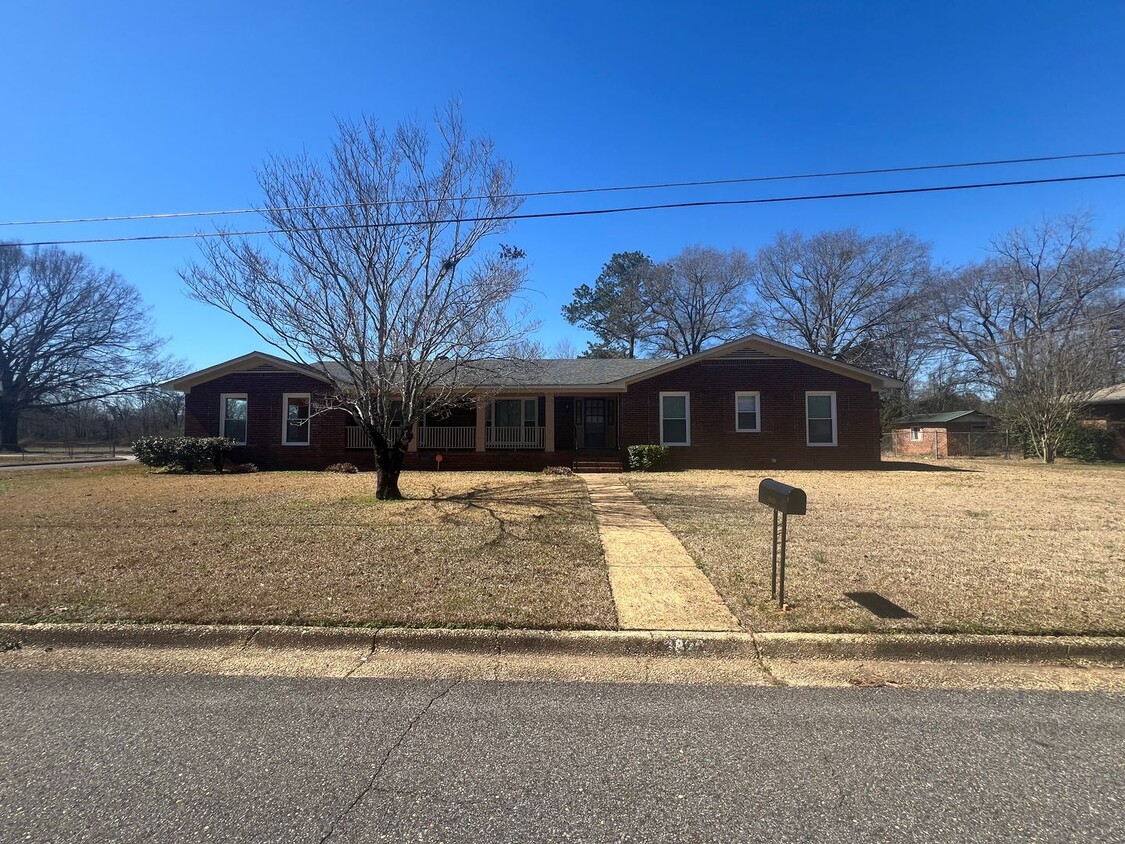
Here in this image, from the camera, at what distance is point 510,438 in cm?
1972

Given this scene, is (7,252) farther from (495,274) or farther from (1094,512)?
(1094,512)

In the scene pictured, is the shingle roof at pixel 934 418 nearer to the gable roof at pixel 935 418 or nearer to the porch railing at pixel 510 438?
the gable roof at pixel 935 418

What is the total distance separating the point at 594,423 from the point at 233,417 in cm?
1202

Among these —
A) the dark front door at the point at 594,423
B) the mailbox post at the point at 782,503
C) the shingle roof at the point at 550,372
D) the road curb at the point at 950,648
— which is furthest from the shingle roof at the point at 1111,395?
the mailbox post at the point at 782,503

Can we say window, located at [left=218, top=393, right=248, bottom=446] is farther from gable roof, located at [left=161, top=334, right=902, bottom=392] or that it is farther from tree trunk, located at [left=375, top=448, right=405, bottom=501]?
tree trunk, located at [left=375, top=448, right=405, bottom=501]

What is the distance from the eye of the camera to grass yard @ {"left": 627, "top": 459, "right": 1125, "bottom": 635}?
193 inches

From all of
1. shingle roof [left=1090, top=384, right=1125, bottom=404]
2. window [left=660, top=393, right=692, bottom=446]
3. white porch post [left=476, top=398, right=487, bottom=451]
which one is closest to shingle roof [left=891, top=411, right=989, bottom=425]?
shingle roof [left=1090, top=384, right=1125, bottom=404]

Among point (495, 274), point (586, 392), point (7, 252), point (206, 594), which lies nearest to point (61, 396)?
point (7, 252)

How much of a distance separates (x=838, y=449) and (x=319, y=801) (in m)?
18.9

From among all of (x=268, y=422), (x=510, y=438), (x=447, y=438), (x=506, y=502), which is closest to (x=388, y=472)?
(x=506, y=502)

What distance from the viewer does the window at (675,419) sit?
19.0 m

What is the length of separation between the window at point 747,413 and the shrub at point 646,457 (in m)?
2.74

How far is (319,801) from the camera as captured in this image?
270cm

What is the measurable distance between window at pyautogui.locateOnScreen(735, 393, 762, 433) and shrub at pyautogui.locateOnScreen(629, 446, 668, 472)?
2.74 metres
